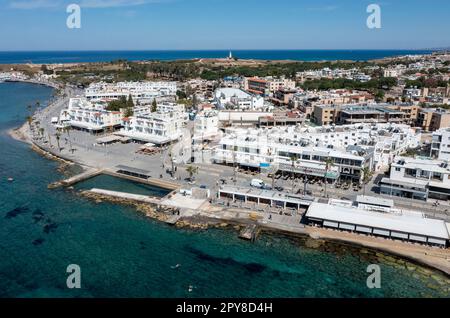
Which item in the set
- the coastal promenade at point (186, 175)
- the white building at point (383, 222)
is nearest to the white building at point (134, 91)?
the coastal promenade at point (186, 175)

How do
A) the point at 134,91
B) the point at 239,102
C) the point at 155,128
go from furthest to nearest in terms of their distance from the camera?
1. the point at 134,91
2. the point at 239,102
3. the point at 155,128

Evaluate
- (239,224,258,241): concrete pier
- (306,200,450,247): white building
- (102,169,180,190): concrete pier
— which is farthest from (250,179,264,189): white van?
(102,169,180,190): concrete pier

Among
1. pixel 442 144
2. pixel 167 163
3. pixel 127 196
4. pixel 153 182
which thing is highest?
pixel 442 144

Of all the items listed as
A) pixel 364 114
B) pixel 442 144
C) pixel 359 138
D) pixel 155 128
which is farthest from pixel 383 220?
pixel 155 128

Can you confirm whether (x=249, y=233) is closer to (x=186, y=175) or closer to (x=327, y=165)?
(x=327, y=165)
